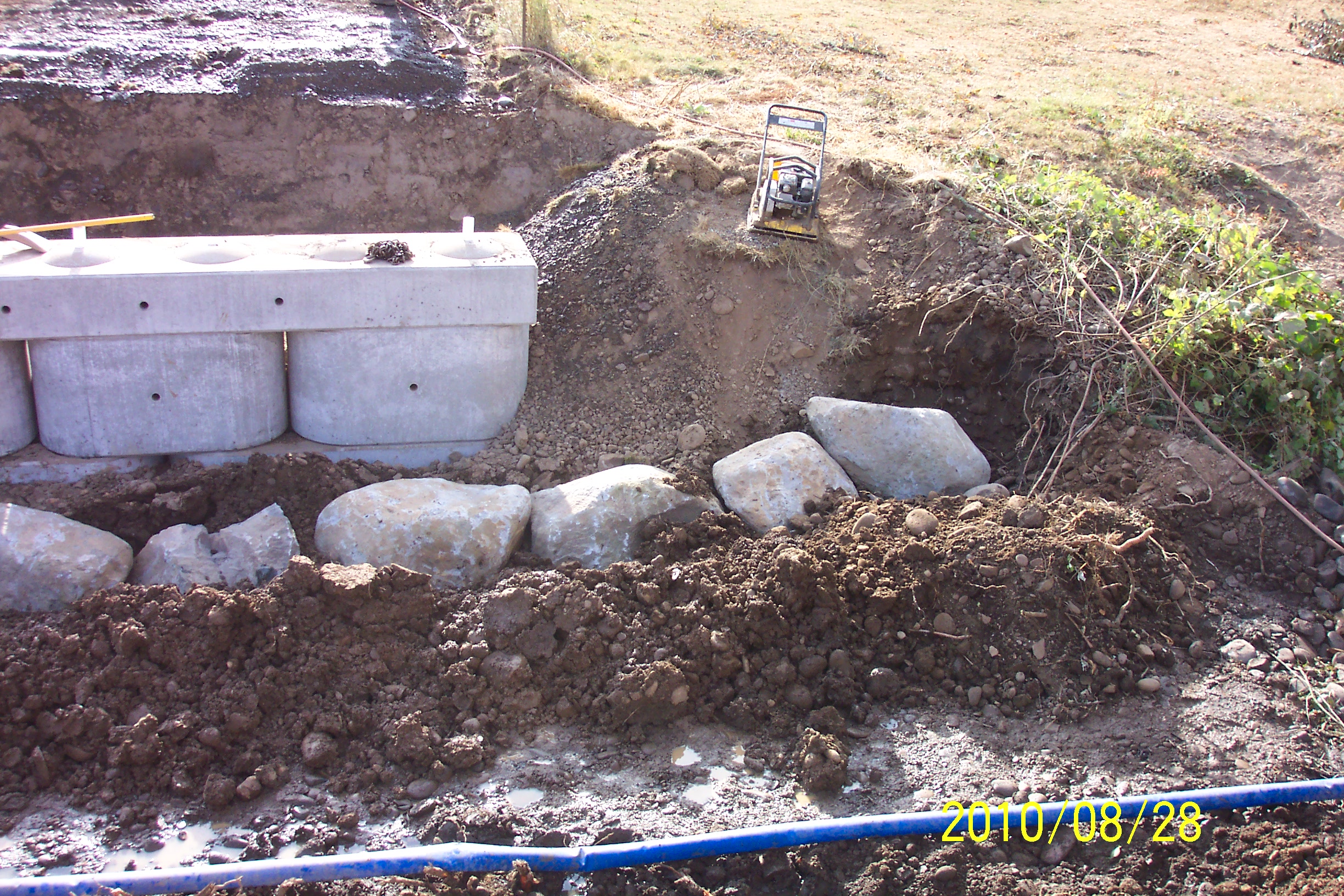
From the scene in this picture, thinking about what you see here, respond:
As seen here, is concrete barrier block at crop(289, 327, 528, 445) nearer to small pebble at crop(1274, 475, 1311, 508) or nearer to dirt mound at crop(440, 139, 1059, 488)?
dirt mound at crop(440, 139, 1059, 488)

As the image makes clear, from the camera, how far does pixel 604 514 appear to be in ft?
14.6

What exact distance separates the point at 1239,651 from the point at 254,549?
14.8 ft

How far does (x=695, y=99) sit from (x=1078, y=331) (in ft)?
14.1

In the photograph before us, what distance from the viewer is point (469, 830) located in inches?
Answer: 121

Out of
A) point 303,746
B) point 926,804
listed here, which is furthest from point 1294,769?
point 303,746

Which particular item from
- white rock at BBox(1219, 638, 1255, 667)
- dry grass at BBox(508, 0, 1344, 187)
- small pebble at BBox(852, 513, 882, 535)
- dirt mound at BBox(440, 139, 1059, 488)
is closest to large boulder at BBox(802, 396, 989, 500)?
dirt mound at BBox(440, 139, 1059, 488)

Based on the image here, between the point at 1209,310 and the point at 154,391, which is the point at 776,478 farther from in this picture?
the point at 154,391

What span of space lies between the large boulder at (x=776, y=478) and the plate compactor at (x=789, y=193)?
5.32 ft

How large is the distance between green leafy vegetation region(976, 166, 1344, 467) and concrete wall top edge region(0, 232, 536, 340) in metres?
3.48

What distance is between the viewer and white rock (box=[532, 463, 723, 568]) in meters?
4.42

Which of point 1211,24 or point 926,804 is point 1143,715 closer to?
point 926,804

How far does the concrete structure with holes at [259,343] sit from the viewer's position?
4570 mm
